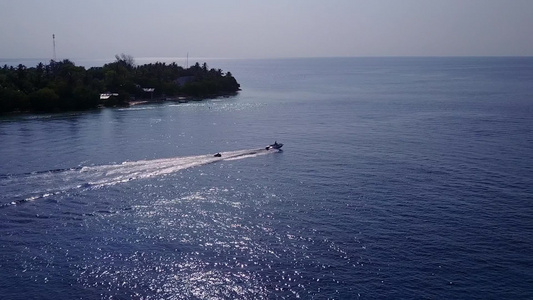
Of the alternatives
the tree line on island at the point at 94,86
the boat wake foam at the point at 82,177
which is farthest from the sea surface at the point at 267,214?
the tree line on island at the point at 94,86

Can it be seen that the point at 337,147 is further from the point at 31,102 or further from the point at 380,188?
the point at 31,102

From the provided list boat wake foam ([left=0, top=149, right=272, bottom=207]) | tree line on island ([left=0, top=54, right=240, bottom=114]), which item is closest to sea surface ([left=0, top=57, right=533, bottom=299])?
boat wake foam ([left=0, top=149, right=272, bottom=207])

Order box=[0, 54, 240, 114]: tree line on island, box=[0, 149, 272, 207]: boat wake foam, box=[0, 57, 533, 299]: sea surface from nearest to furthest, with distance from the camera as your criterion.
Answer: box=[0, 57, 533, 299]: sea surface
box=[0, 149, 272, 207]: boat wake foam
box=[0, 54, 240, 114]: tree line on island

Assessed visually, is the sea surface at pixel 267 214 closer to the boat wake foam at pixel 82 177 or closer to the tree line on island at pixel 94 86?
the boat wake foam at pixel 82 177

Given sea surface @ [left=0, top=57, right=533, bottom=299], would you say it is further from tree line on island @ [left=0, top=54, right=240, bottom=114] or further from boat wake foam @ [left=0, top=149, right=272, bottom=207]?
tree line on island @ [left=0, top=54, right=240, bottom=114]

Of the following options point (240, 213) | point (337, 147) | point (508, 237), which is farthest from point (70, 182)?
point (508, 237)

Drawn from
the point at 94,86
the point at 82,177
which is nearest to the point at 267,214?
the point at 82,177
